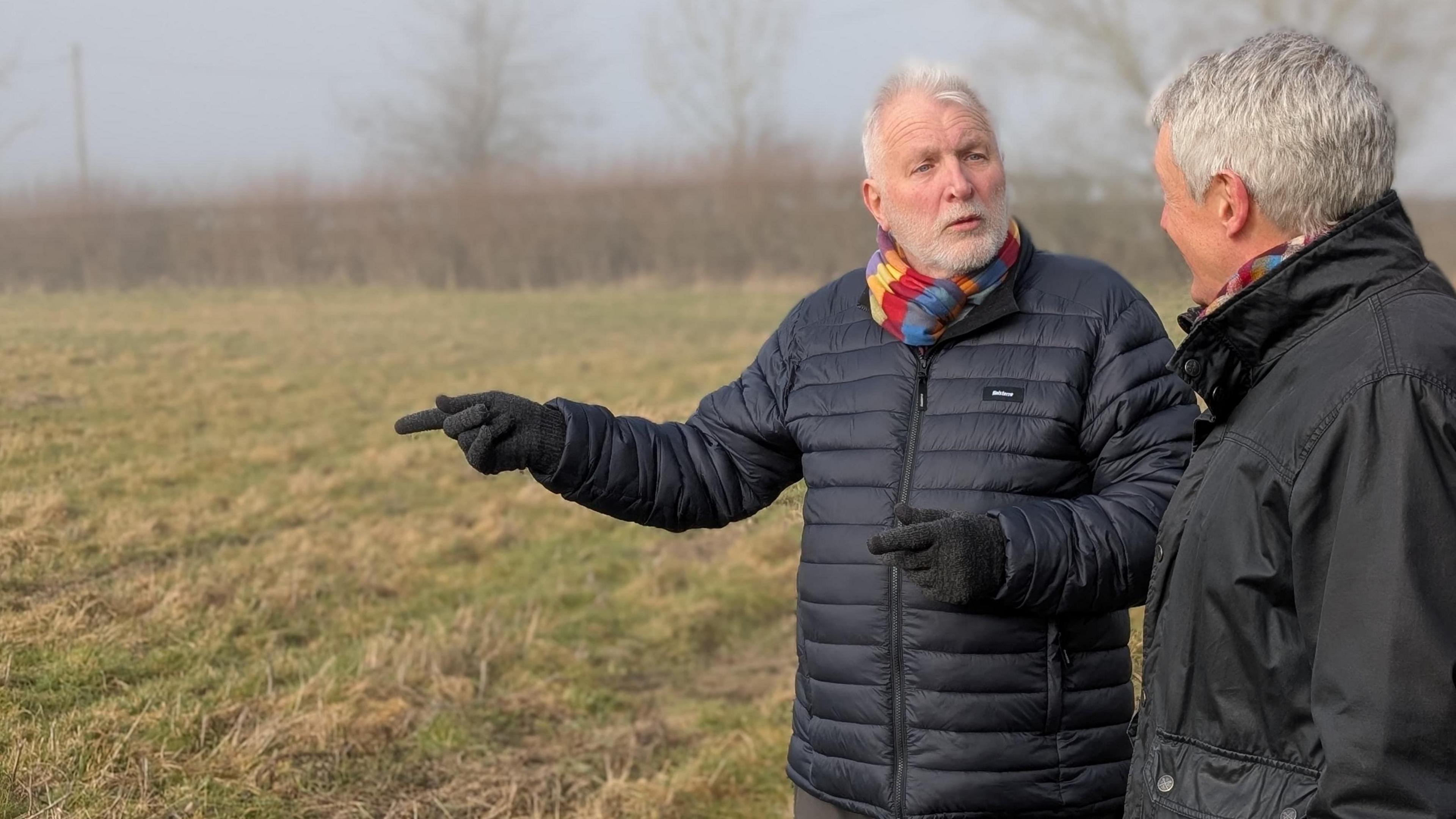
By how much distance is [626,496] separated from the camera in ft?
9.01

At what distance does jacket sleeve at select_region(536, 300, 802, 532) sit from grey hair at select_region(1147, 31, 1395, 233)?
1.18m

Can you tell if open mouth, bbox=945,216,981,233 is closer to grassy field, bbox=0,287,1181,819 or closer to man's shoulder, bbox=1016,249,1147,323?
man's shoulder, bbox=1016,249,1147,323

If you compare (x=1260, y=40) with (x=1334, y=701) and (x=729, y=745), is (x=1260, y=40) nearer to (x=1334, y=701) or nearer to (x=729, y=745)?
Result: (x=1334, y=701)

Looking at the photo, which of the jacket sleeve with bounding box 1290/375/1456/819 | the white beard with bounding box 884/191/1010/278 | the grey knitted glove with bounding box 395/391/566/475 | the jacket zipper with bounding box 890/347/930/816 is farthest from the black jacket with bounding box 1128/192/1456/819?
the grey knitted glove with bounding box 395/391/566/475

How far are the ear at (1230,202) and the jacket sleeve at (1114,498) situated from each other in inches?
25.8

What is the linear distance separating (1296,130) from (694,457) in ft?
4.82

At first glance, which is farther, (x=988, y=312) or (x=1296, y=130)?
(x=988, y=312)

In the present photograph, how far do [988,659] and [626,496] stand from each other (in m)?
0.83

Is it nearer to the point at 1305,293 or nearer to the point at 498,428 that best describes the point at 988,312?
the point at 1305,293

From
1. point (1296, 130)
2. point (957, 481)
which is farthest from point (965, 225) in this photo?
point (1296, 130)

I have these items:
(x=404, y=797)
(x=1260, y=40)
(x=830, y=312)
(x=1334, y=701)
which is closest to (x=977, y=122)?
(x=830, y=312)

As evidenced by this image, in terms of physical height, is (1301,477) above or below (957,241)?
below

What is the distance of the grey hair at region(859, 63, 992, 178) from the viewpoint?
2553 mm

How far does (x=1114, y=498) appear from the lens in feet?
7.56
